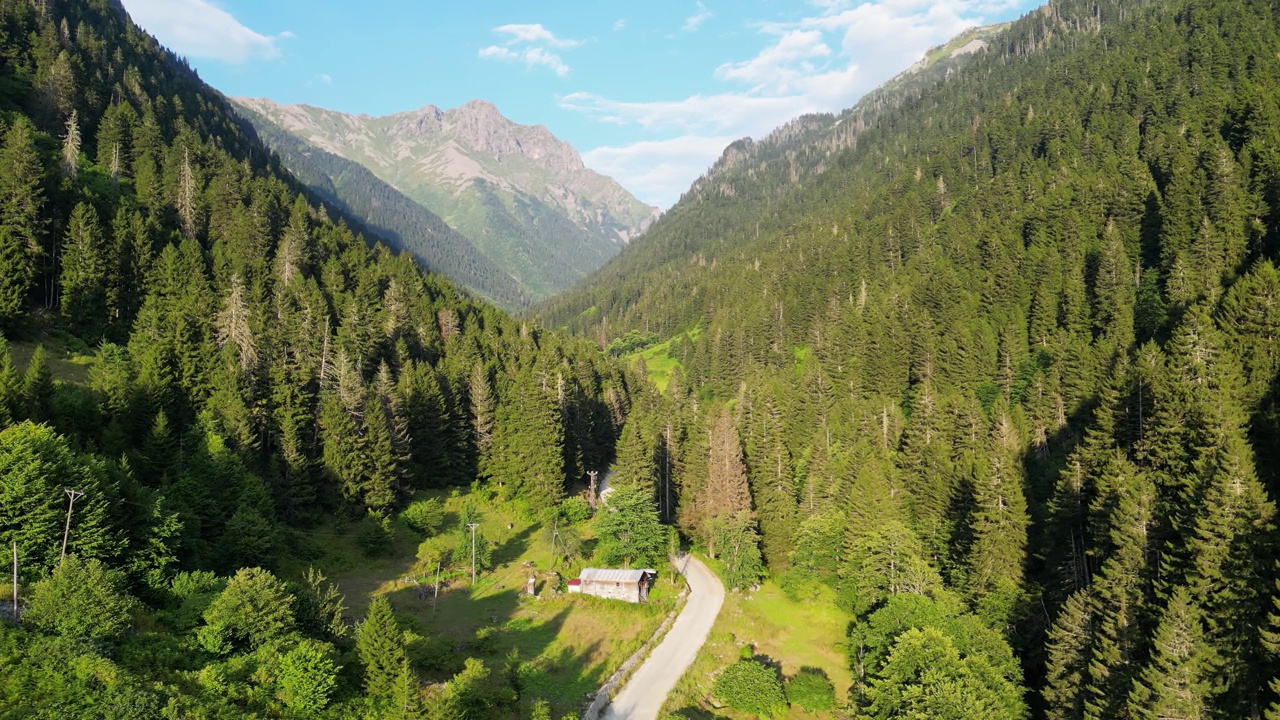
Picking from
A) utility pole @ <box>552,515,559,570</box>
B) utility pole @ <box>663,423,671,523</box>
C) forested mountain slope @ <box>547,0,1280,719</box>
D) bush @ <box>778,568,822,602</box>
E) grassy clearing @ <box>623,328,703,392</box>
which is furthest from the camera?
grassy clearing @ <box>623,328,703,392</box>

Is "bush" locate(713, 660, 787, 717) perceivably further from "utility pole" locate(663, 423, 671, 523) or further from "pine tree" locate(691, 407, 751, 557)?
"utility pole" locate(663, 423, 671, 523)

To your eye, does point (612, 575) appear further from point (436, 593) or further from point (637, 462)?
point (637, 462)

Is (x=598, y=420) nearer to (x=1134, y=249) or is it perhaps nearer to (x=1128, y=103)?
(x=1134, y=249)

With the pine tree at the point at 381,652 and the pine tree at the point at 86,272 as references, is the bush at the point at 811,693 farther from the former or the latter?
the pine tree at the point at 86,272

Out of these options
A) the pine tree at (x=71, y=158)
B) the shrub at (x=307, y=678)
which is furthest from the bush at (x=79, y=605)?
the pine tree at (x=71, y=158)

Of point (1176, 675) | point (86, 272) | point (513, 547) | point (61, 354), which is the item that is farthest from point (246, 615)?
point (86, 272)

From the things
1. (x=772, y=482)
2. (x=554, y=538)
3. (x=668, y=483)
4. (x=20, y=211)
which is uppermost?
(x=20, y=211)

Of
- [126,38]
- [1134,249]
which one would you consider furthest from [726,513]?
[126,38]

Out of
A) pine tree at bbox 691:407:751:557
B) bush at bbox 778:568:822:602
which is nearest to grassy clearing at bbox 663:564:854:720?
bush at bbox 778:568:822:602
